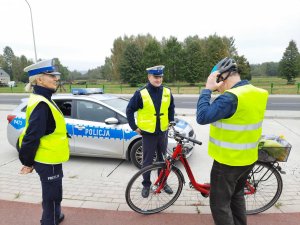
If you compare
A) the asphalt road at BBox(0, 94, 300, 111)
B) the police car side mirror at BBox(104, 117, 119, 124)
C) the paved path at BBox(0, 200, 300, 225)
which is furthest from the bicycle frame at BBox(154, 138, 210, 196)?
the asphalt road at BBox(0, 94, 300, 111)

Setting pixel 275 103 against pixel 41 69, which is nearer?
pixel 41 69

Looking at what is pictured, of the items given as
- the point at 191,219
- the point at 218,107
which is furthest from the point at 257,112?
the point at 191,219

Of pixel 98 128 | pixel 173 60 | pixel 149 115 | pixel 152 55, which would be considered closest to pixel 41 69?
pixel 149 115

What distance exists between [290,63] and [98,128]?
41326 millimetres

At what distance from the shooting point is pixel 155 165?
307 cm

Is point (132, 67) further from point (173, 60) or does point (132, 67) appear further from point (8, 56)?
point (8, 56)

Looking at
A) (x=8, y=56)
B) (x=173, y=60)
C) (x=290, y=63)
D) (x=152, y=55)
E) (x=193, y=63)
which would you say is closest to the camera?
(x=290, y=63)

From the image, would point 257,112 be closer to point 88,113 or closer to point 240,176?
point 240,176

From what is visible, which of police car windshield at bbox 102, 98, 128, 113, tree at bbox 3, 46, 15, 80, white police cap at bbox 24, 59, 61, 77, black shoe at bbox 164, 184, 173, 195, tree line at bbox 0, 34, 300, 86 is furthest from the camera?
tree at bbox 3, 46, 15, 80

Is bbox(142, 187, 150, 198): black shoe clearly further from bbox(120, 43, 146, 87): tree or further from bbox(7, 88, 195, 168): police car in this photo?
bbox(120, 43, 146, 87): tree

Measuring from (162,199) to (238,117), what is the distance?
1.83 metres

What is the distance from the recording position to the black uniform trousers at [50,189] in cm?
244

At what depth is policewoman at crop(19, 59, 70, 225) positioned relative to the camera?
2.25m

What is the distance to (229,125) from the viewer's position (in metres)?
2.12
